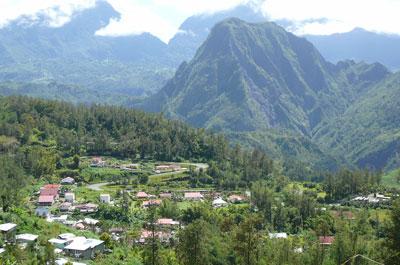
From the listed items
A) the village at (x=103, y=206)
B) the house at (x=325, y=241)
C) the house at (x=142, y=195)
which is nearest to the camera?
the village at (x=103, y=206)

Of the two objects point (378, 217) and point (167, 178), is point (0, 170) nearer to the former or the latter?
point (167, 178)

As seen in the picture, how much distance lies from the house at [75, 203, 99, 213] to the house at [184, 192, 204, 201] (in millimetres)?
24991

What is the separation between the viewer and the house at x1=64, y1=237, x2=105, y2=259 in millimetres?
63375

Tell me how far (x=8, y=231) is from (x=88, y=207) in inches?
2256

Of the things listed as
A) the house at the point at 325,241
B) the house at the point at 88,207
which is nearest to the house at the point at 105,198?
the house at the point at 88,207

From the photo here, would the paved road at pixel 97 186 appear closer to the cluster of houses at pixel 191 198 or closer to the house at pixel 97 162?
the cluster of houses at pixel 191 198

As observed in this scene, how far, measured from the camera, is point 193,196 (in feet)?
444

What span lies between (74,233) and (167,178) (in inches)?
3275

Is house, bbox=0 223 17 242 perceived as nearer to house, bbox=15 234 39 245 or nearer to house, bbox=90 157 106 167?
house, bbox=15 234 39 245

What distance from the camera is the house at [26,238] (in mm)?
60094

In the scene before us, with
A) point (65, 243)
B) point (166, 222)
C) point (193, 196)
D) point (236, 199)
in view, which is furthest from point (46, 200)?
point (65, 243)

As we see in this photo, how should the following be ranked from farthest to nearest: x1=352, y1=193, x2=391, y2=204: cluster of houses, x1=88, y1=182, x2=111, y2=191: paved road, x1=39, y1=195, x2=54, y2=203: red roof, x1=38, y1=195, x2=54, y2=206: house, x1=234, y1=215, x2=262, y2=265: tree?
x1=88, y1=182, x2=111, y2=191: paved road
x1=352, y1=193, x2=391, y2=204: cluster of houses
x1=39, y1=195, x2=54, y2=203: red roof
x1=38, y1=195, x2=54, y2=206: house
x1=234, y1=215, x2=262, y2=265: tree

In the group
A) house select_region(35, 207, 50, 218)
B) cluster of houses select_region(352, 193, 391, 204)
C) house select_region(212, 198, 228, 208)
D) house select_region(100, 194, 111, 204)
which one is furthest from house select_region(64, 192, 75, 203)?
cluster of houses select_region(352, 193, 391, 204)

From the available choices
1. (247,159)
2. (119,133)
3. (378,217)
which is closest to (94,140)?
(119,133)
